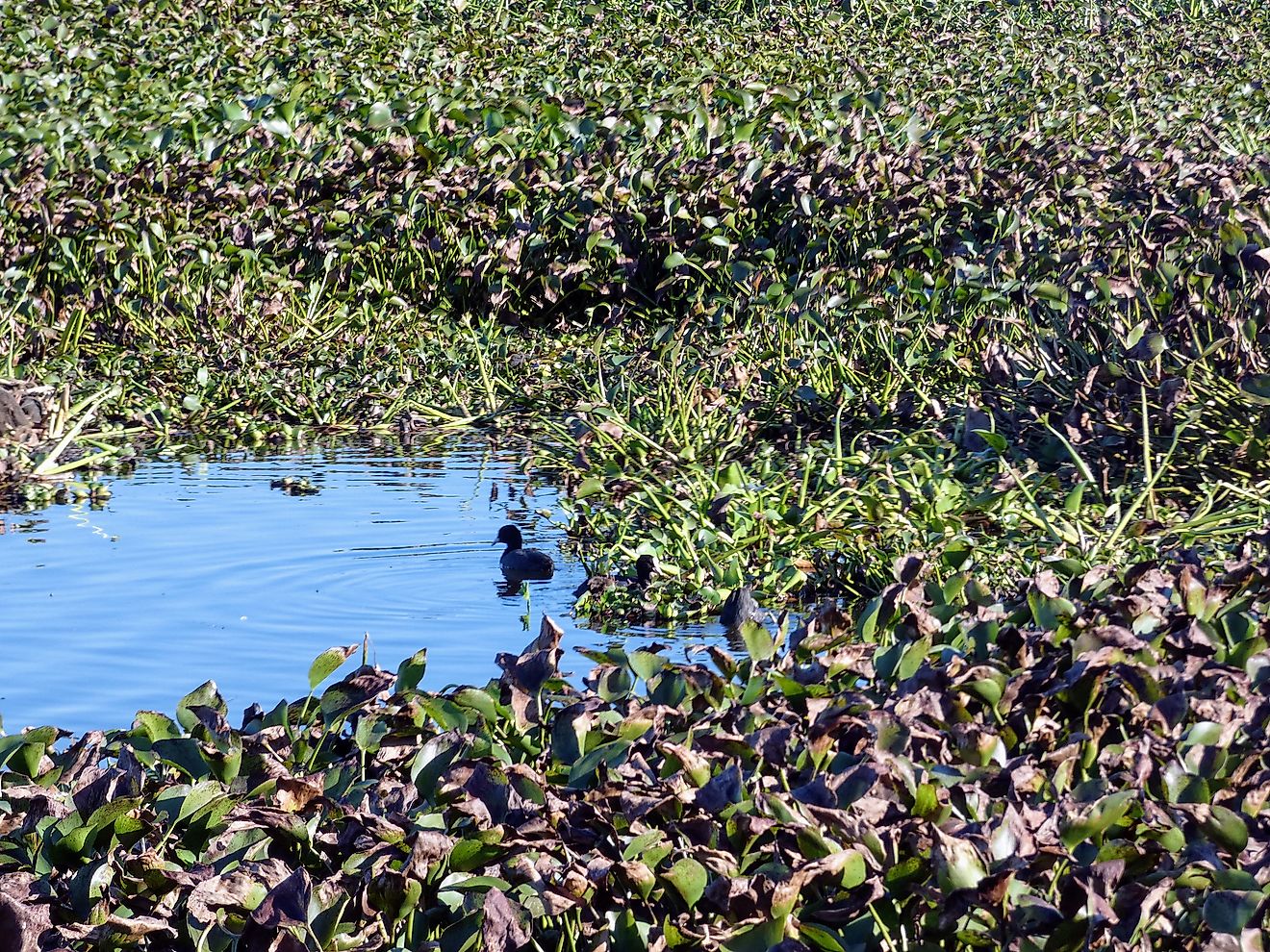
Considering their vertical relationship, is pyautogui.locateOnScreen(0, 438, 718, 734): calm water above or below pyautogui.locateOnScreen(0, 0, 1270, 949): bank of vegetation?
below

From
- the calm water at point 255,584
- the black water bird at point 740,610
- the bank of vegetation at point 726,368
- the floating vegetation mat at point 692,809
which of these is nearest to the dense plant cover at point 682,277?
the bank of vegetation at point 726,368

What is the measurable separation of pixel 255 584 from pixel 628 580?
1060 millimetres

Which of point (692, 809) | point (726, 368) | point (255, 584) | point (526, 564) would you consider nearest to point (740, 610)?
point (526, 564)

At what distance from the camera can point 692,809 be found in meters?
2.56

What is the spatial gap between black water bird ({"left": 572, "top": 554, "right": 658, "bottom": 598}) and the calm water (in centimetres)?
8

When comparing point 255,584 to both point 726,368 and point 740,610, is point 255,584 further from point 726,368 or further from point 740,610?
point 726,368

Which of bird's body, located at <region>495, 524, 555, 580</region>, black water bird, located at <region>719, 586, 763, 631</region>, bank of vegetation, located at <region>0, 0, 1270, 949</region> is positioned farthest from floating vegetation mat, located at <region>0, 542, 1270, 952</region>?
bird's body, located at <region>495, 524, 555, 580</region>

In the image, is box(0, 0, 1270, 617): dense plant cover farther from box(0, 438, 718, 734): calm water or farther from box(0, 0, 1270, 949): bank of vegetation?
box(0, 438, 718, 734): calm water

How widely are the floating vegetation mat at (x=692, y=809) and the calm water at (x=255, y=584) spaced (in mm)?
1056

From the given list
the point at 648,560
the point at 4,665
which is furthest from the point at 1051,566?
the point at 4,665

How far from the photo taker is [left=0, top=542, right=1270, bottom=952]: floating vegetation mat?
2234 mm

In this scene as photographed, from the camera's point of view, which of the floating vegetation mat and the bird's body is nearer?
the floating vegetation mat

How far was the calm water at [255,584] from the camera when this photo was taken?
13.8ft

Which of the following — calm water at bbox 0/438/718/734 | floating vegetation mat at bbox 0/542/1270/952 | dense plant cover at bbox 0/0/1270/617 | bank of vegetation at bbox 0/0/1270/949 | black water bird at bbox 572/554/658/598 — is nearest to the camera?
floating vegetation mat at bbox 0/542/1270/952
